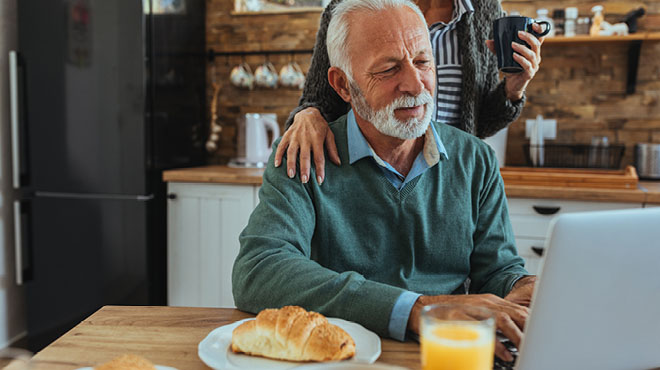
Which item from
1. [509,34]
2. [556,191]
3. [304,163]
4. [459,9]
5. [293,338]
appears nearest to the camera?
[293,338]

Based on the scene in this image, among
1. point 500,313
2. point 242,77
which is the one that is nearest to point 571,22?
point 242,77

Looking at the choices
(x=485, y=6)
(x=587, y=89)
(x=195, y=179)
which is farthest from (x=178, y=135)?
(x=587, y=89)

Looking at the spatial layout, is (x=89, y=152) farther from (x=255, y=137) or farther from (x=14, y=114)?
(x=255, y=137)

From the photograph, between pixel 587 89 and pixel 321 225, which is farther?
pixel 587 89

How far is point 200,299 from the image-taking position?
281 centimetres

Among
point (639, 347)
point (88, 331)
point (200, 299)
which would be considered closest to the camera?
point (639, 347)

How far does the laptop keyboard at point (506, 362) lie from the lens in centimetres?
77

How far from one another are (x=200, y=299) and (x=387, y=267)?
178 cm

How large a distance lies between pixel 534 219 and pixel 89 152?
206 centimetres

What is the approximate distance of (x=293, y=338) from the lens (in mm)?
751

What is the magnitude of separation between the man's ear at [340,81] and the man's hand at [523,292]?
582mm

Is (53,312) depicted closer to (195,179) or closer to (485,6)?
(195,179)

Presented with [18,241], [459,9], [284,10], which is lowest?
[18,241]

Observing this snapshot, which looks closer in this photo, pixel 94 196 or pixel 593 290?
pixel 593 290
